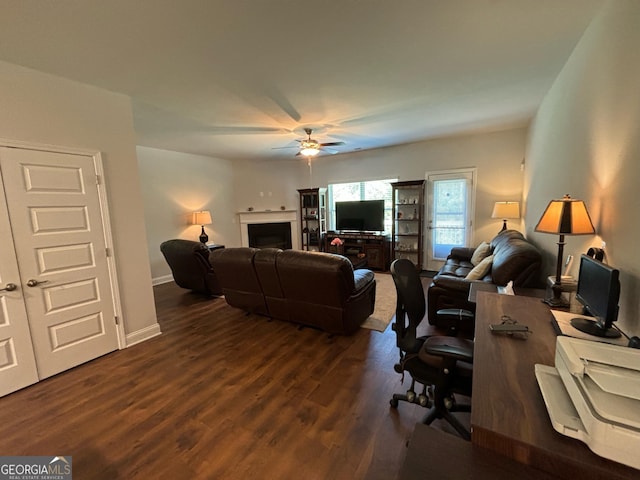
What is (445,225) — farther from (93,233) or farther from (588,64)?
(93,233)

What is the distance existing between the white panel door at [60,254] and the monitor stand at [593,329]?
3936 mm

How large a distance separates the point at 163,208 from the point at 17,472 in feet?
15.6

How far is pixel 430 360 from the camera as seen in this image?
1720 mm

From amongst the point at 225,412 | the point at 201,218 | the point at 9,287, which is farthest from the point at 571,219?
the point at 201,218

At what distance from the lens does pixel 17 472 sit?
1.61 meters

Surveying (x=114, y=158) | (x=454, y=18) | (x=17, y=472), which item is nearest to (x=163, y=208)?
(x=114, y=158)

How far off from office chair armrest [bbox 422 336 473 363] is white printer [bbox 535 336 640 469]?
0.52 metres

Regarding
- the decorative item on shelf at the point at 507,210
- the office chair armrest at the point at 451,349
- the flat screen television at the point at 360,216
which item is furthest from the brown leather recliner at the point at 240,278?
the decorative item on shelf at the point at 507,210

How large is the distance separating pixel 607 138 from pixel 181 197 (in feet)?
21.3

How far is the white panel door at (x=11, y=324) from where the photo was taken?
227 cm

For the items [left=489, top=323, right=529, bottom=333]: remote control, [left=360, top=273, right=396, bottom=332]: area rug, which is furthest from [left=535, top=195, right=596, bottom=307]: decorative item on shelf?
[left=360, top=273, right=396, bottom=332]: area rug

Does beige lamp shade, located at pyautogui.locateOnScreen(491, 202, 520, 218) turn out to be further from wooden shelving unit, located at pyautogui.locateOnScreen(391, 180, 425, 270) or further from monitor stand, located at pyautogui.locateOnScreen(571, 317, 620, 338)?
monitor stand, located at pyautogui.locateOnScreen(571, 317, 620, 338)

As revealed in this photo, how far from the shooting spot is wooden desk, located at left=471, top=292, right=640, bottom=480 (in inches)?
28.2

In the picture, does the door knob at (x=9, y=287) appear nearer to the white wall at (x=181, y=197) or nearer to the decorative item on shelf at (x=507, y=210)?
the white wall at (x=181, y=197)
